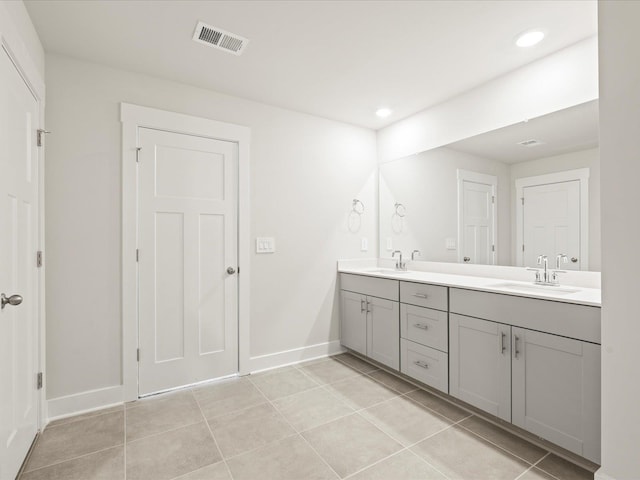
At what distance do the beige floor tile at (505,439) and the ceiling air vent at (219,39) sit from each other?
2.81 metres

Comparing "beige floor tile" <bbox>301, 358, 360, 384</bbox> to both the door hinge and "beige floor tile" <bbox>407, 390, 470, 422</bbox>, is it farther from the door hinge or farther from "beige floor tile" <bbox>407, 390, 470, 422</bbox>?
the door hinge

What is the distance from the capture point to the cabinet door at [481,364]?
77.1 inches

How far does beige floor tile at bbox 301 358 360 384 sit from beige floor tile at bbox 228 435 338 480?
2.98ft

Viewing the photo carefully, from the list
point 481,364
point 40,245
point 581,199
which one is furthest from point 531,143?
point 40,245

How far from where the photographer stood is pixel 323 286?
11.0ft

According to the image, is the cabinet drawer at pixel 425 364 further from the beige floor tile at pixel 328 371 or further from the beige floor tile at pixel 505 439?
the beige floor tile at pixel 328 371

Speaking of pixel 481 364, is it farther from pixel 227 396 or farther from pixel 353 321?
pixel 227 396

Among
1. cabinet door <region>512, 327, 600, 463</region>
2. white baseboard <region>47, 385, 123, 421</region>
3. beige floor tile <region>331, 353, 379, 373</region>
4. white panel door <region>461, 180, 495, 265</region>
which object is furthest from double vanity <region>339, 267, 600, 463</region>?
white baseboard <region>47, 385, 123, 421</region>

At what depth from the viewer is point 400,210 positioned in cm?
346

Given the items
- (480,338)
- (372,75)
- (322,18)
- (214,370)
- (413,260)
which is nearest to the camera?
(322,18)

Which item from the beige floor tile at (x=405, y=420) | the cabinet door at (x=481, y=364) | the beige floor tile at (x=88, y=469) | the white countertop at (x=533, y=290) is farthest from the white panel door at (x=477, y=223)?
the beige floor tile at (x=88, y=469)

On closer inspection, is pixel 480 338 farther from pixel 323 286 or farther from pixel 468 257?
pixel 323 286

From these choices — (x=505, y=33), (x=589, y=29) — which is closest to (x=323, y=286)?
(x=505, y=33)

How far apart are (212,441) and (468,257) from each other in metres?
2.34
